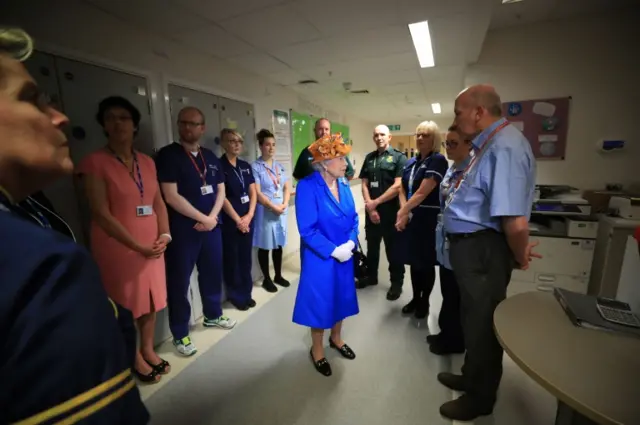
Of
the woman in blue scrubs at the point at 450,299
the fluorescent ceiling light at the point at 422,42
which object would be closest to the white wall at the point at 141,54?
the fluorescent ceiling light at the point at 422,42

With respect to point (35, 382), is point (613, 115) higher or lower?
higher

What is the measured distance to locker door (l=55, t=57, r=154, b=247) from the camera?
1.72m

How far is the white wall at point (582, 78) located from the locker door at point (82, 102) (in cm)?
349

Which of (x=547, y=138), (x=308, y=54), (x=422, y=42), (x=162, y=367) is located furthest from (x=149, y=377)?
(x=547, y=138)

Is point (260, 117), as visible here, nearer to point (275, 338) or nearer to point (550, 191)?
point (275, 338)

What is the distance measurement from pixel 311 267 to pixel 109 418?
136 centimetres

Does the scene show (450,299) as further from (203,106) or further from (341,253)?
(203,106)

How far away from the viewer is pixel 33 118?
534mm

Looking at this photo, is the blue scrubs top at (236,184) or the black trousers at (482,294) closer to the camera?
the black trousers at (482,294)

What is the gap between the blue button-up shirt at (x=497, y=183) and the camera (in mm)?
1231

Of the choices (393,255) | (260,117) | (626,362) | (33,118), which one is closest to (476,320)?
(626,362)

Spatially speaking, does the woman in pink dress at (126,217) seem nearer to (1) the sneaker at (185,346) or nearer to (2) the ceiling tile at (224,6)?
(1) the sneaker at (185,346)

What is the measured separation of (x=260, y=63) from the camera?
9.77 feet

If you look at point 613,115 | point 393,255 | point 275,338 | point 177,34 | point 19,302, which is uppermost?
point 177,34
